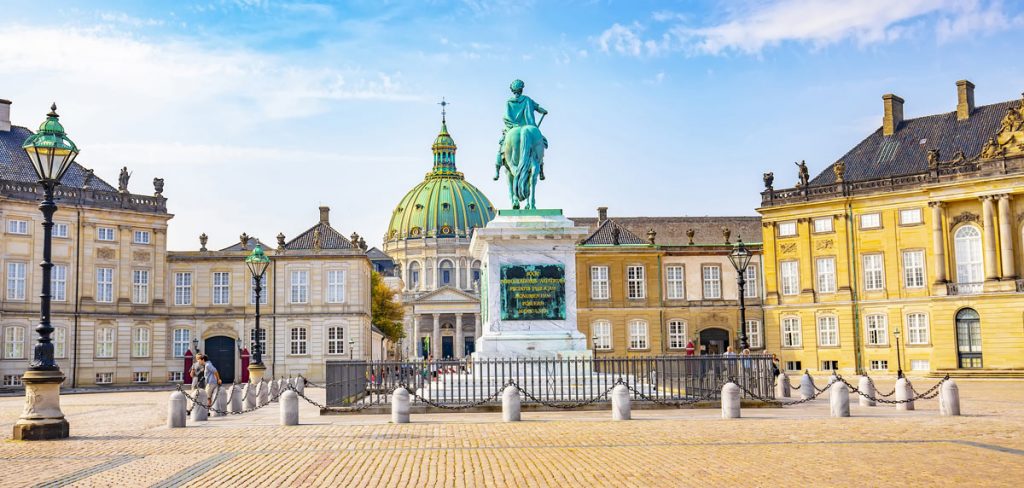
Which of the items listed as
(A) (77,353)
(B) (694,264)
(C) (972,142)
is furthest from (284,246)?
(C) (972,142)

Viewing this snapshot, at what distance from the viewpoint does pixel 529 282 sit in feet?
87.0

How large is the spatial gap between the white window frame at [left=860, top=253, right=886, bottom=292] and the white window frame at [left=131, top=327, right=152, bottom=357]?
40264 millimetres

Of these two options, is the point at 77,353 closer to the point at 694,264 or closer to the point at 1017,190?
the point at 694,264

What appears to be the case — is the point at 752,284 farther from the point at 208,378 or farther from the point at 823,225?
the point at 208,378

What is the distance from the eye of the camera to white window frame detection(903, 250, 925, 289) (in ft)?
183

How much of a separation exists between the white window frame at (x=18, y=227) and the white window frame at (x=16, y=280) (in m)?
1.59

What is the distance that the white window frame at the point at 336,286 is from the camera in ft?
204

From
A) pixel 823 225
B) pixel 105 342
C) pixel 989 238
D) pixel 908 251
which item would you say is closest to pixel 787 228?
pixel 823 225

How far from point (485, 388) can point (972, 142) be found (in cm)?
4125

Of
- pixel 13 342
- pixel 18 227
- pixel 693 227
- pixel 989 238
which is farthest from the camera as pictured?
pixel 693 227

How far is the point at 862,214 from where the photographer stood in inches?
2276

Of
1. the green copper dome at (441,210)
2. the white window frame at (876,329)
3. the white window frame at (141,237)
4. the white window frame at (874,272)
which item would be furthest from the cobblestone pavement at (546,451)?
the green copper dome at (441,210)

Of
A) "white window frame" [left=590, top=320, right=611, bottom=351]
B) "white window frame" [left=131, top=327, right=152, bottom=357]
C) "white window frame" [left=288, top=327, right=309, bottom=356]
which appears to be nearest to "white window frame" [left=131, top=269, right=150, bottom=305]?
"white window frame" [left=131, top=327, right=152, bottom=357]

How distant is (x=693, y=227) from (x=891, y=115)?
15313 mm
